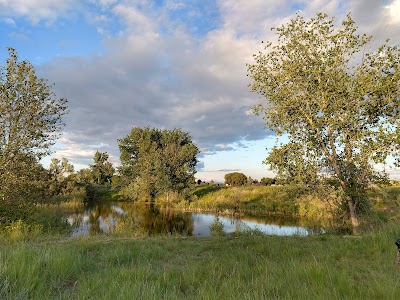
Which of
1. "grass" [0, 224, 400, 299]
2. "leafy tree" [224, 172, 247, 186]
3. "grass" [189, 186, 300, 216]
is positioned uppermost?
"leafy tree" [224, 172, 247, 186]

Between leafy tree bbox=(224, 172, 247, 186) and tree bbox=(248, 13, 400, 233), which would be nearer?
tree bbox=(248, 13, 400, 233)

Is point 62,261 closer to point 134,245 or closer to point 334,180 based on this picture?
point 134,245

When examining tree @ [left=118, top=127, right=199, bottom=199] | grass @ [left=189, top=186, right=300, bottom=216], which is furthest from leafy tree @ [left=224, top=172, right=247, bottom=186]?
grass @ [left=189, top=186, right=300, bottom=216]

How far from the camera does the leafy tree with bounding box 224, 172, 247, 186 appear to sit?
235 ft

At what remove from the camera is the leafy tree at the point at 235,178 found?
235 ft

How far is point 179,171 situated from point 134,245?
3625cm

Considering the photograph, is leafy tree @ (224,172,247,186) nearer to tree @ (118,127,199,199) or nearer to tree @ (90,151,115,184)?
tree @ (118,127,199,199)

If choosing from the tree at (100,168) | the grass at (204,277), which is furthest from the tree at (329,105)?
the tree at (100,168)

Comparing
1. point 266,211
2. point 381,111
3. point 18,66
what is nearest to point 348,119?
point 381,111

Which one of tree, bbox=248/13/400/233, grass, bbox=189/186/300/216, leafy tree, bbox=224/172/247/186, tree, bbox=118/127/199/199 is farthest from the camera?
leafy tree, bbox=224/172/247/186

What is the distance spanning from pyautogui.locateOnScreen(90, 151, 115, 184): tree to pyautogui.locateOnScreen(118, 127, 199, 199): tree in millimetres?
25692

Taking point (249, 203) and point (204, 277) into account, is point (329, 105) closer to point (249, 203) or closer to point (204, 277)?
point (204, 277)

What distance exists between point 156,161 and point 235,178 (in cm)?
2973

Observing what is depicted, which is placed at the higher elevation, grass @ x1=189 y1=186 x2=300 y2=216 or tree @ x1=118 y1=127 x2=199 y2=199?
tree @ x1=118 y1=127 x2=199 y2=199
